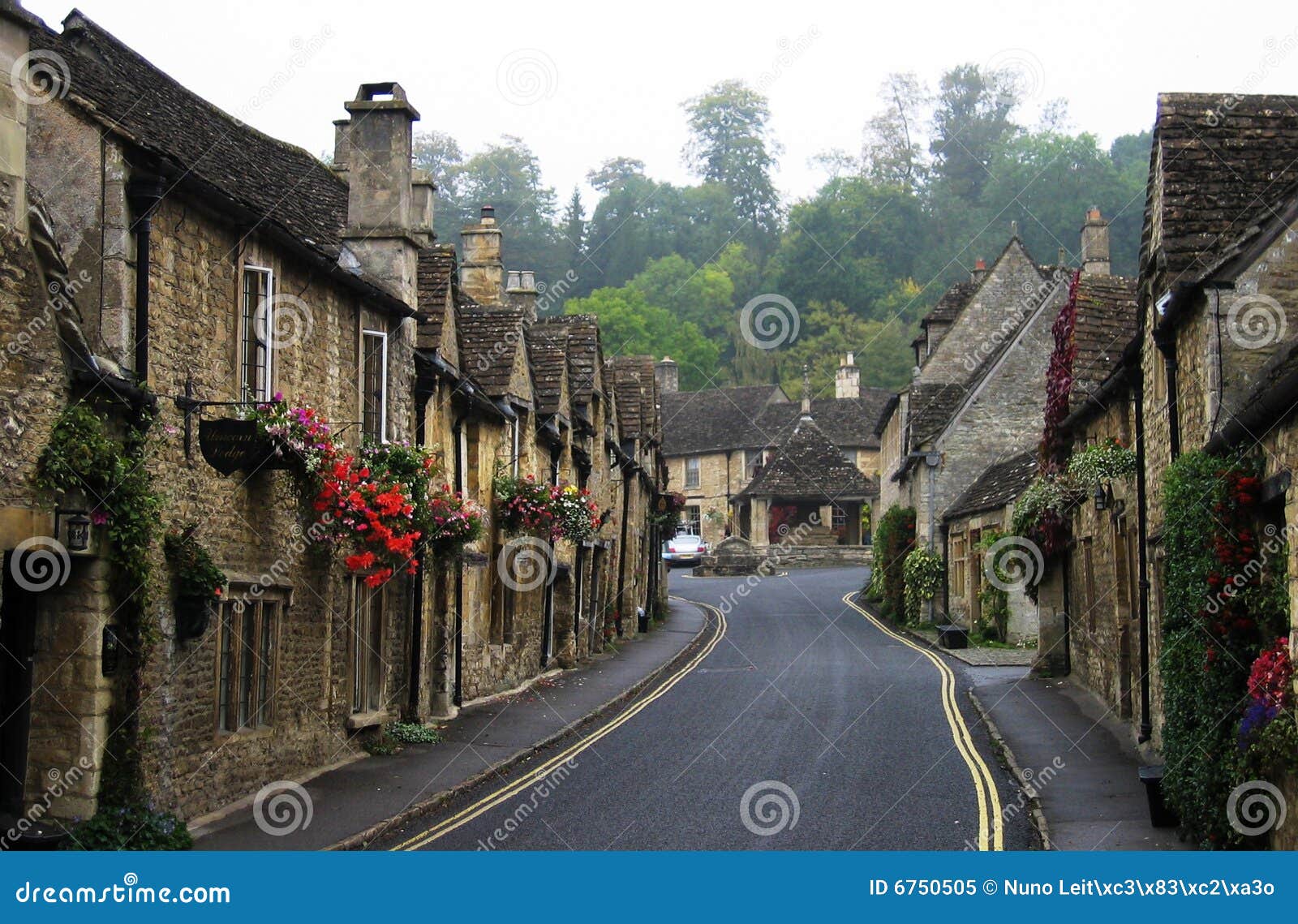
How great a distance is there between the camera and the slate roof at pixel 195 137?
13.7 metres

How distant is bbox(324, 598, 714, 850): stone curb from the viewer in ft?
41.8

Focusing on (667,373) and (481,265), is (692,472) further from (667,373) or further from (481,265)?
(481,265)

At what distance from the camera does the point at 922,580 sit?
4034 centimetres

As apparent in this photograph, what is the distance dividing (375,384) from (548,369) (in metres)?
12.1

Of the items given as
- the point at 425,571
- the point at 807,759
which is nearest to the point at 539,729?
the point at 425,571

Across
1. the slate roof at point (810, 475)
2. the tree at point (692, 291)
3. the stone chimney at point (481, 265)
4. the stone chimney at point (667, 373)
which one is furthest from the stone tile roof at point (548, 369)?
the tree at point (692, 291)

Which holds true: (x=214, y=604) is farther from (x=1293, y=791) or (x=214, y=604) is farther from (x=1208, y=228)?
(x=1208, y=228)

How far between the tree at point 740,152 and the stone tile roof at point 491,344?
7892 cm

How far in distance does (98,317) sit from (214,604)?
3.17 m

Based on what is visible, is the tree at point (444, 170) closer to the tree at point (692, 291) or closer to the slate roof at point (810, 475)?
the tree at point (692, 291)

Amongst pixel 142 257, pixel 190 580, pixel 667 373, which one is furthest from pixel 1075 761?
pixel 667 373

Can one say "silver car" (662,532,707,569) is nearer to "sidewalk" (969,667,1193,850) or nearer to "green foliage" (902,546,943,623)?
"green foliage" (902,546,943,623)

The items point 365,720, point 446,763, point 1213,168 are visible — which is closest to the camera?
point 1213,168

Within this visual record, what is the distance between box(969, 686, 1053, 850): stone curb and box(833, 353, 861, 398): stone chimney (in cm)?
5844
